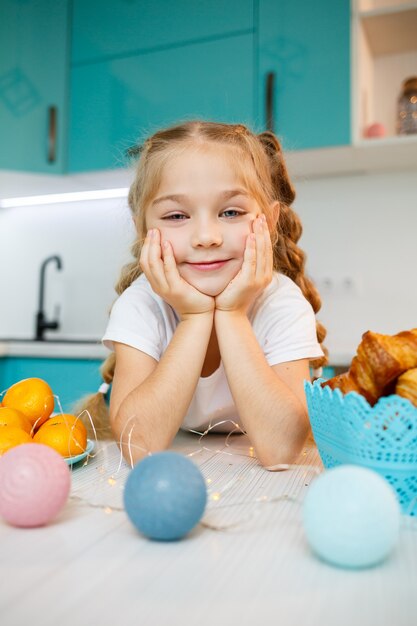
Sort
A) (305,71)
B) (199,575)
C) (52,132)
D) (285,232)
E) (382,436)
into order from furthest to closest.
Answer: (52,132)
(305,71)
(285,232)
(382,436)
(199,575)

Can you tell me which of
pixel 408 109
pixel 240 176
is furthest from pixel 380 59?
pixel 240 176

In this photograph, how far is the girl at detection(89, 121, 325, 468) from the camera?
0.84 meters

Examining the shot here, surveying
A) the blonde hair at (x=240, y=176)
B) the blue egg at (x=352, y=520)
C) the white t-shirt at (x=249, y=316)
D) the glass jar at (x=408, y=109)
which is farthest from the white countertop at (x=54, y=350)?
the blue egg at (x=352, y=520)

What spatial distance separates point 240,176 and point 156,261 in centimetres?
23

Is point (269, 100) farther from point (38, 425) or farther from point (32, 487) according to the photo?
point (32, 487)

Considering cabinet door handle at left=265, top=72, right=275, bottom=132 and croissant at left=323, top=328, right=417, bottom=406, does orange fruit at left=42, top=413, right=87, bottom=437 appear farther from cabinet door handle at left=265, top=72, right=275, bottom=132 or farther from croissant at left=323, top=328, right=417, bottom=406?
cabinet door handle at left=265, top=72, right=275, bottom=132

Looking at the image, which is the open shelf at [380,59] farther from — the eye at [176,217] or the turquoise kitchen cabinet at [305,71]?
the eye at [176,217]

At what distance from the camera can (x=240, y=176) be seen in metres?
1.03

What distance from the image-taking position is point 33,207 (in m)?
2.89

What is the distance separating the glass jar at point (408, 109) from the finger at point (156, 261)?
57.2 inches

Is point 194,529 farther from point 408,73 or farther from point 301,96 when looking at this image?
point 408,73

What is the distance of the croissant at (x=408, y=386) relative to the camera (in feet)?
1.68

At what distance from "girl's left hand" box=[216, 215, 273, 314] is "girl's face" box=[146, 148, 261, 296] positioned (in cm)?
2

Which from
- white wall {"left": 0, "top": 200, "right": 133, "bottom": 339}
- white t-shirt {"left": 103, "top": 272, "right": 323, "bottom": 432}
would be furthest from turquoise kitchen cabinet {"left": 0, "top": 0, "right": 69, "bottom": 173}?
white t-shirt {"left": 103, "top": 272, "right": 323, "bottom": 432}
